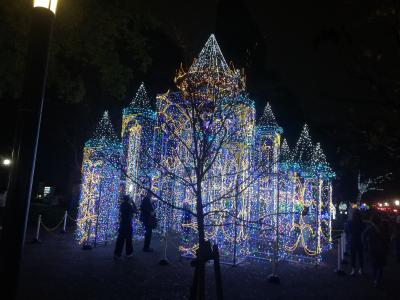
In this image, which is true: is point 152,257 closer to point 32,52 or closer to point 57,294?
point 57,294

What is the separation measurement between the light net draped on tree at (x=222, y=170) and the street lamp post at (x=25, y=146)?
4.16m

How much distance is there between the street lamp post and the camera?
9.93 feet

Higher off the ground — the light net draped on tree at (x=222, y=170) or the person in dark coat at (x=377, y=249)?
the light net draped on tree at (x=222, y=170)

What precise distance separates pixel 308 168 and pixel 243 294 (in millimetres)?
6405

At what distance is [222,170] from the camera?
35.2 feet

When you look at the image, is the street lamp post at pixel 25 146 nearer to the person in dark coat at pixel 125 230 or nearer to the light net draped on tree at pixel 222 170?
the light net draped on tree at pixel 222 170

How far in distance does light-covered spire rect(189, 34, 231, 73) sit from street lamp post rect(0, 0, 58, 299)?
592cm

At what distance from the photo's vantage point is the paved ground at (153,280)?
701cm

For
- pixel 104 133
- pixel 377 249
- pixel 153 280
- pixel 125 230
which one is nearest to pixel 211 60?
pixel 104 133

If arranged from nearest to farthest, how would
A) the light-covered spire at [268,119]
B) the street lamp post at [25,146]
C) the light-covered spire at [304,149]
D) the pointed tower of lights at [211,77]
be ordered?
the street lamp post at [25,146] < the pointed tower of lights at [211,77] < the light-covered spire at [268,119] < the light-covered spire at [304,149]

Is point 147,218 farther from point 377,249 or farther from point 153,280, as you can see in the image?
point 377,249

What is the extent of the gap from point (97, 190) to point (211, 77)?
5.83m

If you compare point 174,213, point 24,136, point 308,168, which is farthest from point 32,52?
point 174,213

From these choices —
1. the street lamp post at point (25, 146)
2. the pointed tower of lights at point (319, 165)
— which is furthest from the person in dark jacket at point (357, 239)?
the street lamp post at point (25, 146)
